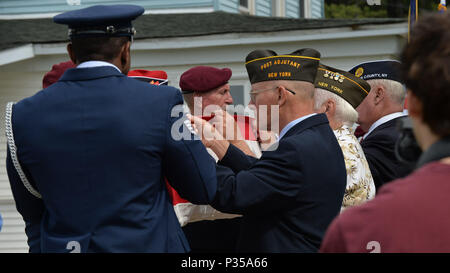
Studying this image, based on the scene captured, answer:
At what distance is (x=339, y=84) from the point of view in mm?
4031

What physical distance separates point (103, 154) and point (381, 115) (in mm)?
2822

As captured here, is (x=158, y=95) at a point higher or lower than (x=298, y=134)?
higher

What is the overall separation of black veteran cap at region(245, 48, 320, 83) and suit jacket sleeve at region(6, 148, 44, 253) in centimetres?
137

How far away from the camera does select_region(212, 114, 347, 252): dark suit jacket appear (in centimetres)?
289

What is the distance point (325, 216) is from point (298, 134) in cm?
41

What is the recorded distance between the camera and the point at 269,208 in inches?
116

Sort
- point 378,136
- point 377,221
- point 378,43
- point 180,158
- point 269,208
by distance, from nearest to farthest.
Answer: point 377,221 < point 180,158 < point 269,208 < point 378,136 < point 378,43

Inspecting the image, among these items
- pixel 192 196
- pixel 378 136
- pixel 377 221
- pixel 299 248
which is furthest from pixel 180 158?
pixel 378 136

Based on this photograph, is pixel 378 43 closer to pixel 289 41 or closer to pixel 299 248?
pixel 289 41

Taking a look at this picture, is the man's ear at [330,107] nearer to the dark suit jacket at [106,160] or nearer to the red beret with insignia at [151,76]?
the red beret with insignia at [151,76]

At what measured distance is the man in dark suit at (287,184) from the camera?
2.90 metres

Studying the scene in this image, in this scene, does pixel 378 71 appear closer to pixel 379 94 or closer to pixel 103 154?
pixel 379 94

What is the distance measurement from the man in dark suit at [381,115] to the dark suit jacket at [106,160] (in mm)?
1994

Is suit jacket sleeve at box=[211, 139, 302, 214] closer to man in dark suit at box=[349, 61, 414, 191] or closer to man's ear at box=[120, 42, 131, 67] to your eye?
man's ear at box=[120, 42, 131, 67]
